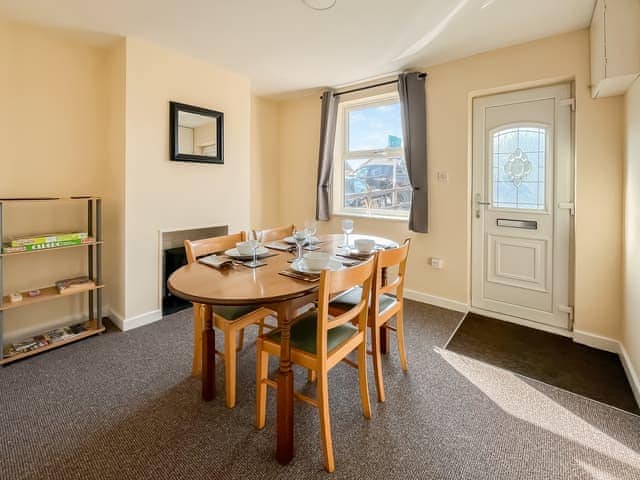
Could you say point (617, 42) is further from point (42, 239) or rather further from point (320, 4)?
point (42, 239)

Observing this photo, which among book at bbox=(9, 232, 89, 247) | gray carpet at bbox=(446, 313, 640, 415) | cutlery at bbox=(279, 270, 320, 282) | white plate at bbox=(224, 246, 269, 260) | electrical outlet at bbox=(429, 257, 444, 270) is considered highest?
book at bbox=(9, 232, 89, 247)

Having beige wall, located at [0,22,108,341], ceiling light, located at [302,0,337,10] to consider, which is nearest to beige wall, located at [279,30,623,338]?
ceiling light, located at [302,0,337,10]

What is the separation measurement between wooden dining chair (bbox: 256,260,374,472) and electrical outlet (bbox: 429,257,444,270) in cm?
195

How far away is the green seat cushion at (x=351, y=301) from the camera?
81.0 inches

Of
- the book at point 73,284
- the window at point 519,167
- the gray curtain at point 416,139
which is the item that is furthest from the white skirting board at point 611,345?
the book at point 73,284

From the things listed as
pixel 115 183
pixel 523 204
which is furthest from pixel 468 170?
pixel 115 183

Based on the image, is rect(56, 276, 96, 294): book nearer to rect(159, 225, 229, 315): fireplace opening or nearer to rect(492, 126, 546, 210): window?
rect(159, 225, 229, 315): fireplace opening

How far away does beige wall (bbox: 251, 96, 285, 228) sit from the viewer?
172 inches

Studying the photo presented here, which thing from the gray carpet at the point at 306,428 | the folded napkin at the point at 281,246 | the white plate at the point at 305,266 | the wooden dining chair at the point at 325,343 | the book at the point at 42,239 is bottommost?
the gray carpet at the point at 306,428

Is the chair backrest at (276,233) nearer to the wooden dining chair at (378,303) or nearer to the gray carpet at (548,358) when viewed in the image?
the wooden dining chair at (378,303)

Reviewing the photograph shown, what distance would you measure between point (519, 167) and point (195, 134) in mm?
2968

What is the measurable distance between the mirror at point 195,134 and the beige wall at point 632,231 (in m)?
3.22

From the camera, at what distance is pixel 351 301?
6.85 ft

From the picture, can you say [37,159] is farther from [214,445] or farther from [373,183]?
[373,183]
